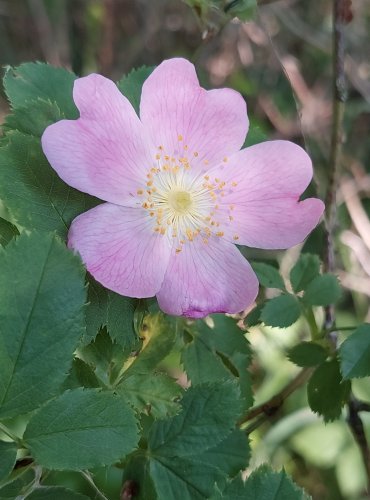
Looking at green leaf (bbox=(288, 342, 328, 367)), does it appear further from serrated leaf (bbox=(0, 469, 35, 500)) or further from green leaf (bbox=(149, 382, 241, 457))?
serrated leaf (bbox=(0, 469, 35, 500))

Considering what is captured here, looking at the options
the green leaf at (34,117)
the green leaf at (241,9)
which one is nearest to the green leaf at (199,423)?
the green leaf at (34,117)

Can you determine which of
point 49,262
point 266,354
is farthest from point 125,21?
point 49,262

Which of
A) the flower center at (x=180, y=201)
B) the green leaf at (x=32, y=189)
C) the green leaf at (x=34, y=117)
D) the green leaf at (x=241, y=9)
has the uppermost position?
the green leaf at (x=241, y=9)

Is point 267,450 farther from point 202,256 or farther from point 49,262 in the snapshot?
point 49,262

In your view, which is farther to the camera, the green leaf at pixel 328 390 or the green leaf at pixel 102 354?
the green leaf at pixel 328 390

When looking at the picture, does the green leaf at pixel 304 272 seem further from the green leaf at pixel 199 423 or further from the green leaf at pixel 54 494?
the green leaf at pixel 54 494

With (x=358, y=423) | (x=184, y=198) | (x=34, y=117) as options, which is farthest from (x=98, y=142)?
(x=358, y=423)

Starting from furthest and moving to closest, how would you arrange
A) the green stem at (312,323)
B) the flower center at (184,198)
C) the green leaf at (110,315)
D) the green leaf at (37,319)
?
the green stem at (312,323), the flower center at (184,198), the green leaf at (110,315), the green leaf at (37,319)
